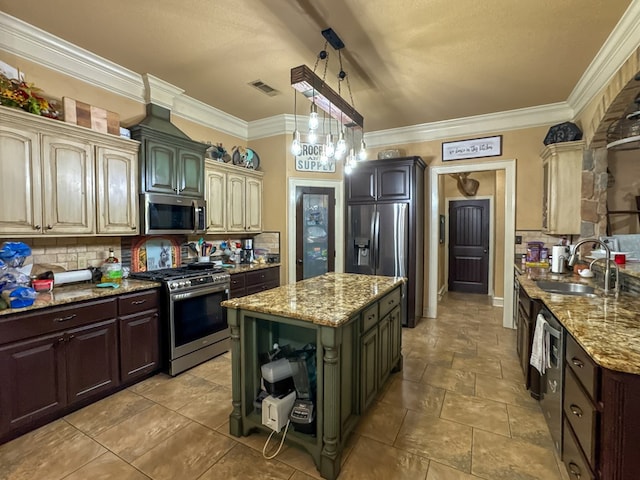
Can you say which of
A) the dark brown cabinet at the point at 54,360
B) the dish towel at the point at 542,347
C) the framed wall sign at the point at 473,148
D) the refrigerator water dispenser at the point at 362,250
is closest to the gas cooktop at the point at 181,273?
the dark brown cabinet at the point at 54,360

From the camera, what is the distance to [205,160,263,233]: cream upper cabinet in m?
3.95

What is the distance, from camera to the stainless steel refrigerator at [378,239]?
14.3 ft

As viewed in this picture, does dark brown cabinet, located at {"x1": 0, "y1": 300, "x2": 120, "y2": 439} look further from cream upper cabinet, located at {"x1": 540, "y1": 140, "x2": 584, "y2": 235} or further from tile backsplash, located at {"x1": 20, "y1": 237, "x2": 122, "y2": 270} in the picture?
cream upper cabinet, located at {"x1": 540, "y1": 140, "x2": 584, "y2": 235}

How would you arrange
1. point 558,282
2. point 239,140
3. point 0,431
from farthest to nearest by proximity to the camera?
1. point 239,140
2. point 558,282
3. point 0,431

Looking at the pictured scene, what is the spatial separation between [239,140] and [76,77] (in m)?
2.15

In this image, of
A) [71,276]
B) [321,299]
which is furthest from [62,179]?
[321,299]

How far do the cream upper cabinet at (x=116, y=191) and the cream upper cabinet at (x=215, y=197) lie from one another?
93 cm

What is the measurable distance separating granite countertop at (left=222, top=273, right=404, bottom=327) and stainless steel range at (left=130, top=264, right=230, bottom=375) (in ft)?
3.62

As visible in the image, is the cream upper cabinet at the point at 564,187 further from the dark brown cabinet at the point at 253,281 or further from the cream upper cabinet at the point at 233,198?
the cream upper cabinet at the point at 233,198

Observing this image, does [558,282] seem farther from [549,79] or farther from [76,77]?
[76,77]

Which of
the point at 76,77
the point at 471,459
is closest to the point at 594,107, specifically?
the point at 471,459

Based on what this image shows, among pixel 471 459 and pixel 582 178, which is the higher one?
pixel 582 178

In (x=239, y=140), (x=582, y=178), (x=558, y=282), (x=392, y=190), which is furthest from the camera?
(x=239, y=140)

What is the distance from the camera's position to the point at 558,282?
274 centimetres
